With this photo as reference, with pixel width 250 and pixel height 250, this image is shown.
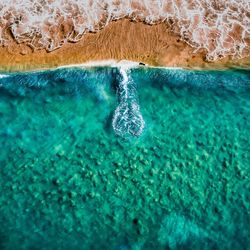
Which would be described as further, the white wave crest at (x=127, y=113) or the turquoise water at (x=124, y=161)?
the white wave crest at (x=127, y=113)

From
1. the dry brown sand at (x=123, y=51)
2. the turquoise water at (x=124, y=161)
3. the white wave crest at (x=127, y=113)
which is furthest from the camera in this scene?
the dry brown sand at (x=123, y=51)

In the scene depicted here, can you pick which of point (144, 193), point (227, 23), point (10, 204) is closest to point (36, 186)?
point (10, 204)

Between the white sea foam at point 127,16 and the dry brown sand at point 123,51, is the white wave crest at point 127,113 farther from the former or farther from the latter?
the white sea foam at point 127,16

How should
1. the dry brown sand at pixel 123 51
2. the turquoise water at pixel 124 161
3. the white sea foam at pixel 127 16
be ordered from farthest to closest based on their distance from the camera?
the white sea foam at pixel 127 16, the dry brown sand at pixel 123 51, the turquoise water at pixel 124 161

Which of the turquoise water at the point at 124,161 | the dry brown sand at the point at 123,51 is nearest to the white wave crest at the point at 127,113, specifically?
the turquoise water at the point at 124,161

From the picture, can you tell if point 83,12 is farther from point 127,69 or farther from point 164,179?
point 164,179

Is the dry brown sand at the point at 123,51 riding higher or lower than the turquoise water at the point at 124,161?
higher

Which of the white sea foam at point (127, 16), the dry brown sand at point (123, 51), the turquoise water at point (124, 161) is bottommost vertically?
the turquoise water at point (124, 161)

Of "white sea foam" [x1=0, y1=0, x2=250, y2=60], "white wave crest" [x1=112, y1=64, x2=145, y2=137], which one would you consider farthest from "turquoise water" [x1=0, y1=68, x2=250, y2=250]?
"white sea foam" [x1=0, y1=0, x2=250, y2=60]
